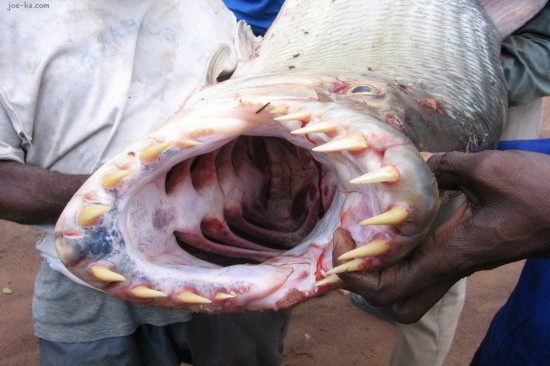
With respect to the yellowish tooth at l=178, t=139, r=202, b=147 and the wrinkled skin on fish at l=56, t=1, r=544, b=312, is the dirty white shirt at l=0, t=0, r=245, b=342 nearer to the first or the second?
the wrinkled skin on fish at l=56, t=1, r=544, b=312

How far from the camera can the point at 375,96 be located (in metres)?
1.81

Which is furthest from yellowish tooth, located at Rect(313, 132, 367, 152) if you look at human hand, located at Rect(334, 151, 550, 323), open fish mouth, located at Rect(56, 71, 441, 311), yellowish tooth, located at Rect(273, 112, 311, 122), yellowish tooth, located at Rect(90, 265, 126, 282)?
yellowish tooth, located at Rect(90, 265, 126, 282)

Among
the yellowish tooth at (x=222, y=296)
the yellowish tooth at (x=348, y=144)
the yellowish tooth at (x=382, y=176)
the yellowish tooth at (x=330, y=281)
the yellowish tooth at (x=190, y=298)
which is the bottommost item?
the yellowish tooth at (x=330, y=281)

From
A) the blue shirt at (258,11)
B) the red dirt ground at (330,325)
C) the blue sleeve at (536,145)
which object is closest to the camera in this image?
the blue sleeve at (536,145)

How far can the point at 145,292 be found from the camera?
1506 mm

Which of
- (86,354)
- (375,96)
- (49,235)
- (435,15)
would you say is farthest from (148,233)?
(435,15)

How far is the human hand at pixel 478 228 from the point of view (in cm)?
148

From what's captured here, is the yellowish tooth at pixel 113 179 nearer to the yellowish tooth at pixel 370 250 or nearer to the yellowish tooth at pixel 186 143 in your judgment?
the yellowish tooth at pixel 186 143

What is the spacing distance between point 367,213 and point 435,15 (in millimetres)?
1444

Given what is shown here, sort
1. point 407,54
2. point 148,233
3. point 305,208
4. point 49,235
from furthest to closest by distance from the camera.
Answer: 1. point 49,235
2. point 407,54
3. point 305,208
4. point 148,233

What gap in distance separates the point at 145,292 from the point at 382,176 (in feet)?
1.98

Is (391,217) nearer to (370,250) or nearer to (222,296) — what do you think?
(370,250)

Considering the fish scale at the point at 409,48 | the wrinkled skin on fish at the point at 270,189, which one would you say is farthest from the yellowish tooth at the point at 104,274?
the fish scale at the point at 409,48

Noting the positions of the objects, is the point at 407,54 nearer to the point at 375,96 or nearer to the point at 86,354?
the point at 375,96
